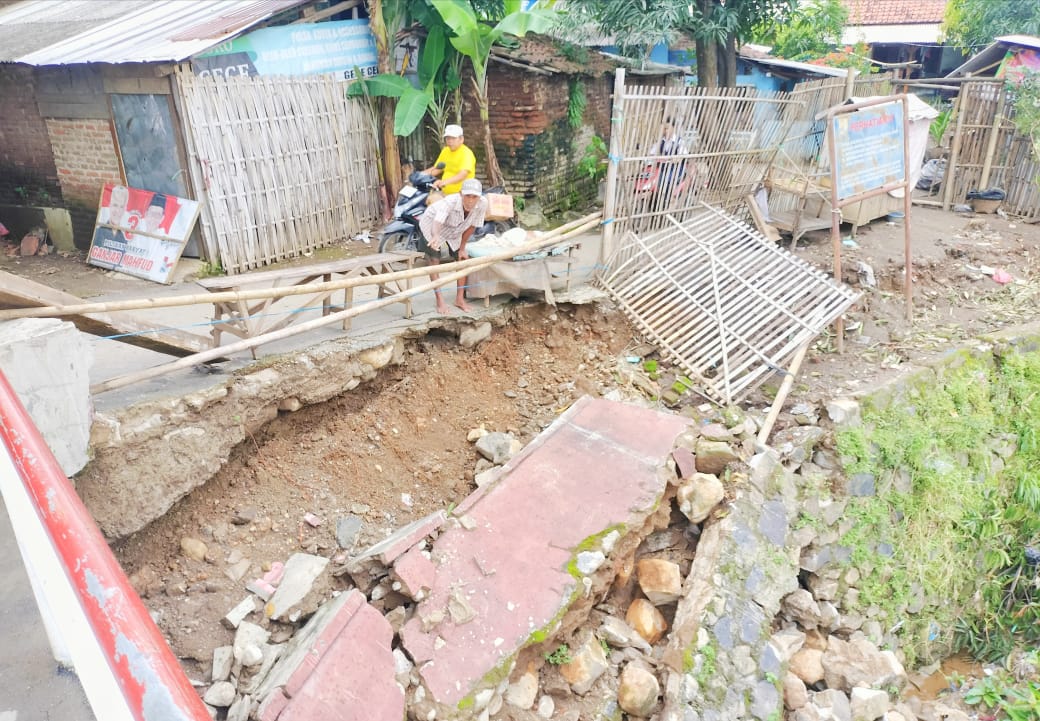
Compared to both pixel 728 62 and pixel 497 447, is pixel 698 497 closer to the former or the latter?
pixel 497 447

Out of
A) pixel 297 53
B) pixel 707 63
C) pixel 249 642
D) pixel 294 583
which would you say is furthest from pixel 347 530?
pixel 707 63

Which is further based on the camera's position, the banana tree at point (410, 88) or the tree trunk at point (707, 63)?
the tree trunk at point (707, 63)

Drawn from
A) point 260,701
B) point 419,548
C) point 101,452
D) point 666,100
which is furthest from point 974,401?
point 101,452

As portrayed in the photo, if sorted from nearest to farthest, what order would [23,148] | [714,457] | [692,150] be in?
[714,457], [692,150], [23,148]

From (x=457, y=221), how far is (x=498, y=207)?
1.43 ft

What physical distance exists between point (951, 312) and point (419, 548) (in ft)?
20.2

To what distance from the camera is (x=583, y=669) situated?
3350 millimetres

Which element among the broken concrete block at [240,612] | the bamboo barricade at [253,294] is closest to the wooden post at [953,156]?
the bamboo barricade at [253,294]

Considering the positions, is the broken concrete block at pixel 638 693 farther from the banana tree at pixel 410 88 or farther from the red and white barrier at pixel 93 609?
the banana tree at pixel 410 88

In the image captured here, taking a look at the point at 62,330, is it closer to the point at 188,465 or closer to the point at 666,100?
the point at 188,465

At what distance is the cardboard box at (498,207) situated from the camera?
5.56 metres

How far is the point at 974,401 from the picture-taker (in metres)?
5.89

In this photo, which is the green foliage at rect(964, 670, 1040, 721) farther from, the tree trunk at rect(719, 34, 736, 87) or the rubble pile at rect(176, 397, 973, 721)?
the tree trunk at rect(719, 34, 736, 87)

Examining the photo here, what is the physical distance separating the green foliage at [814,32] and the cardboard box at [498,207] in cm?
1130
